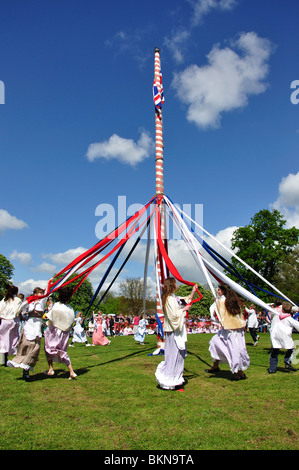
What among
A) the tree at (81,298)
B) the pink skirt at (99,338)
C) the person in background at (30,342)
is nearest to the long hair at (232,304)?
the person in background at (30,342)

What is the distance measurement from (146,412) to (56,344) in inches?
114

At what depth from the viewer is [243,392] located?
5492mm

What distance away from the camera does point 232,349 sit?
646cm

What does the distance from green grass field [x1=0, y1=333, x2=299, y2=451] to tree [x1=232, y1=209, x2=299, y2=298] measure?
22113mm

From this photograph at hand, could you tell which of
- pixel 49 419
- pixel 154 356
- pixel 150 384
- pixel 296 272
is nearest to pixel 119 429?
pixel 49 419

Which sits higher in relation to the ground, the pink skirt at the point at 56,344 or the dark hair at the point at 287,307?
the dark hair at the point at 287,307

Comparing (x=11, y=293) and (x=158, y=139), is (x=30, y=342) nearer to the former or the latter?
(x=11, y=293)

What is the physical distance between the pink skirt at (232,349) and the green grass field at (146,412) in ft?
1.05

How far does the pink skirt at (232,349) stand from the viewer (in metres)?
6.37

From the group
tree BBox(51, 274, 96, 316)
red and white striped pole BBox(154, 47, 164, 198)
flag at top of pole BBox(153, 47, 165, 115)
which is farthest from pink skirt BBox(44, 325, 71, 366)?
tree BBox(51, 274, 96, 316)

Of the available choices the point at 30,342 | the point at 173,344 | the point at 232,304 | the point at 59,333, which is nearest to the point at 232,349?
the point at 232,304

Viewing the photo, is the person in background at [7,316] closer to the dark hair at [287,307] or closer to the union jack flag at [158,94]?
the dark hair at [287,307]
